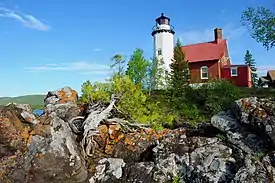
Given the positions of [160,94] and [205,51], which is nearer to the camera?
[160,94]

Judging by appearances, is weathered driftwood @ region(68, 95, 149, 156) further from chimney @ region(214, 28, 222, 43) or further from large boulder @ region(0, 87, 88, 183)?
chimney @ region(214, 28, 222, 43)

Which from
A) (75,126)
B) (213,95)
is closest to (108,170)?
A: (75,126)

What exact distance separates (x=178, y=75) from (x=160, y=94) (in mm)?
4357

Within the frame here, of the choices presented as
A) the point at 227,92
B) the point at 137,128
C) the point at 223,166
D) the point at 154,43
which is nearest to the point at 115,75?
the point at 137,128

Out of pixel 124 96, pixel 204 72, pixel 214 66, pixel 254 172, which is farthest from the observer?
pixel 204 72

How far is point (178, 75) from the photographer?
36.2 m

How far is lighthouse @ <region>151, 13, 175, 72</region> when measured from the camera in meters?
43.9

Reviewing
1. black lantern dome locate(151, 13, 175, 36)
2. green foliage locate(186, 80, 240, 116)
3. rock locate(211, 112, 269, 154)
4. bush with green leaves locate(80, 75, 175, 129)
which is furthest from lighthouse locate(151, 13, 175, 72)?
rock locate(211, 112, 269, 154)

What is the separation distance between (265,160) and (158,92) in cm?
2515

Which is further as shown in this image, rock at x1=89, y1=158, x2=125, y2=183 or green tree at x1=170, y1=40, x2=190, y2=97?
green tree at x1=170, y1=40, x2=190, y2=97

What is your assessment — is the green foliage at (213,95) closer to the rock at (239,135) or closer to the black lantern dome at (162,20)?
the rock at (239,135)

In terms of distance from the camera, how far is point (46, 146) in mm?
8852

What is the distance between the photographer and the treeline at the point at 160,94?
12.2 m

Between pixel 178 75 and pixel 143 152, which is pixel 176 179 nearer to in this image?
pixel 143 152
